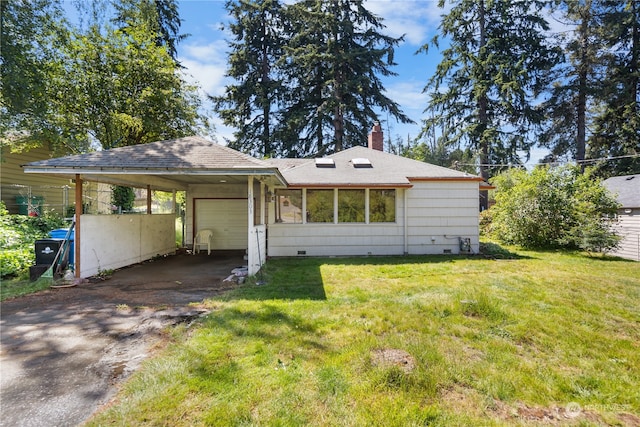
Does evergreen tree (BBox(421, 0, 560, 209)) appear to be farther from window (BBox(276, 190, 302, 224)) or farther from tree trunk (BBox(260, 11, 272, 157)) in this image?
window (BBox(276, 190, 302, 224))

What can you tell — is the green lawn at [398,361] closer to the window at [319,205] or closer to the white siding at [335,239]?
the white siding at [335,239]

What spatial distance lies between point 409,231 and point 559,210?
18.9 ft

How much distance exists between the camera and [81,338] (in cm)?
375

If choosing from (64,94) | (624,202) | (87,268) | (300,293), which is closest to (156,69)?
(64,94)

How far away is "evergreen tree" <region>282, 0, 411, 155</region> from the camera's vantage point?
19.4 meters

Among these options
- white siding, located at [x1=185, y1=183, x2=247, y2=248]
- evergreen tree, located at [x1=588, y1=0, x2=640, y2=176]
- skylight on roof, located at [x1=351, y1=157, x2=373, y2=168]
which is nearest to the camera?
skylight on roof, located at [x1=351, y1=157, x2=373, y2=168]

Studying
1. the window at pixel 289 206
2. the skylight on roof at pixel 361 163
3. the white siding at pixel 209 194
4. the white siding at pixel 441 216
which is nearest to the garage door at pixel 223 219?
the white siding at pixel 209 194

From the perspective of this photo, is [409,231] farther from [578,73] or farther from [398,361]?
[578,73]

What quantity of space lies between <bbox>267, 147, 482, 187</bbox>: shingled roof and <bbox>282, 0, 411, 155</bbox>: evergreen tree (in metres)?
9.25

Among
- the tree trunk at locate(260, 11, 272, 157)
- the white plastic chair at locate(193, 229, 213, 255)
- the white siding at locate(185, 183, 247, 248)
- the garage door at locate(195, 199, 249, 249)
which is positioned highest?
the tree trunk at locate(260, 11, 272, 157)

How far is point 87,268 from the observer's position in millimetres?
6754

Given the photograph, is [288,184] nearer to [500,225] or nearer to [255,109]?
[500,225]

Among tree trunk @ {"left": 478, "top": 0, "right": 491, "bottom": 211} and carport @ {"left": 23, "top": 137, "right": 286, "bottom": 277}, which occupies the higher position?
tree trunk @ {"left": 478, "top": 0, "right": 491, "bottom": 211}

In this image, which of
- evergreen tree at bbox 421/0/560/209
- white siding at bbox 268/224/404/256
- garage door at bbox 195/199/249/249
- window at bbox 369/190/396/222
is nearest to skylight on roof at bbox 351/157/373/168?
window at bbox 369/190/396/222
